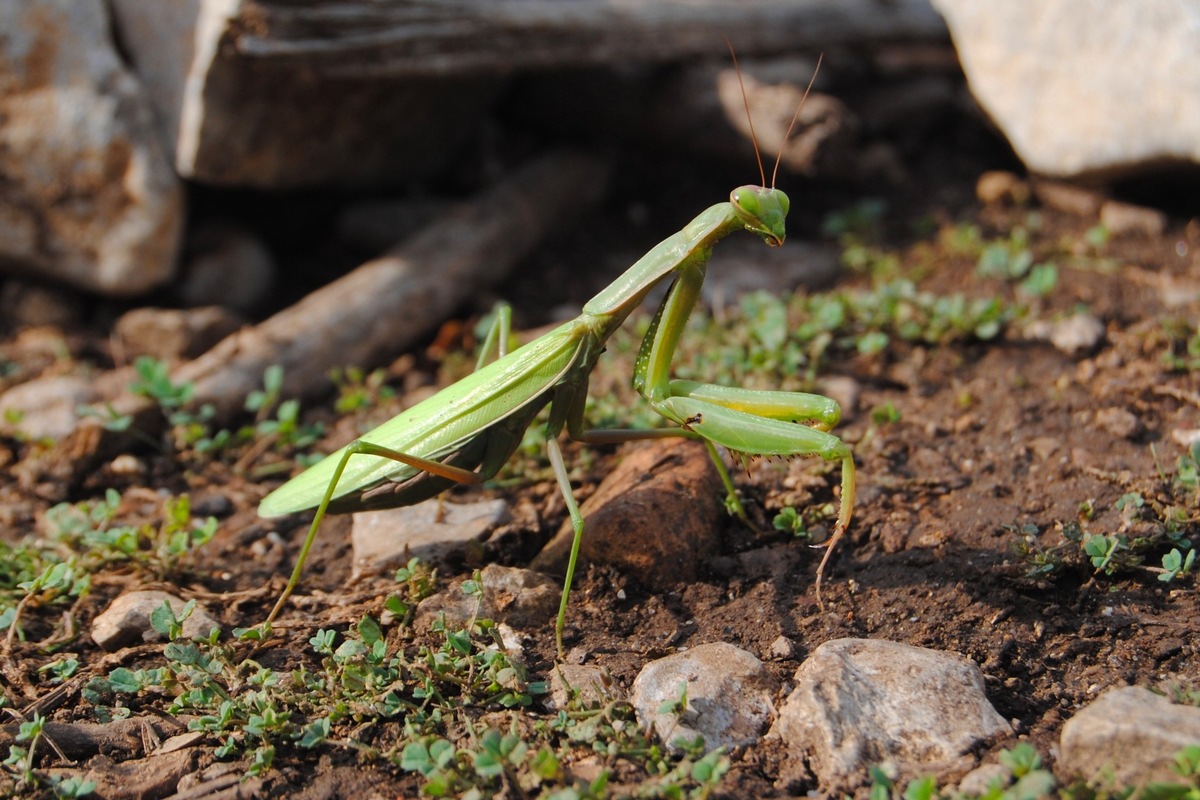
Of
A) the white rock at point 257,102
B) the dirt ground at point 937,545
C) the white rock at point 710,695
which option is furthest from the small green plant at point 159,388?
the white rock at point 710,695

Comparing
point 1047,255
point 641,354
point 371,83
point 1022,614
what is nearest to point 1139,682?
point 1022,614

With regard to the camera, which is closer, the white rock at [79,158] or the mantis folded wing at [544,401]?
the mantis folded wing at [544,401]

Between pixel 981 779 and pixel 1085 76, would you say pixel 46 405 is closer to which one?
pixel 981 779

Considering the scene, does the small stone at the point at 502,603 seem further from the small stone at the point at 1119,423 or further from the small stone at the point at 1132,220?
the small stone at the point at 1132,220

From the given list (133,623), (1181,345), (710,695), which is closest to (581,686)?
(710,695)

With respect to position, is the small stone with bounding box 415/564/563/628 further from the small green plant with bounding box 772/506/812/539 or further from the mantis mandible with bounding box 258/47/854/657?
the small green plant with bounding box 772/506/812/539

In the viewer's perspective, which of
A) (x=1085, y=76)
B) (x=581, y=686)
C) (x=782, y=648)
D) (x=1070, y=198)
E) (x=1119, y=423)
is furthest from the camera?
(x=1070, y=198)
